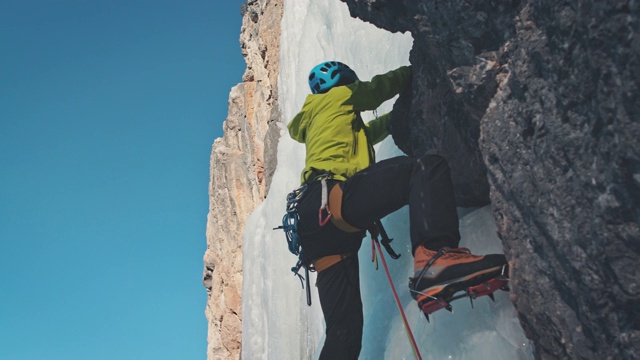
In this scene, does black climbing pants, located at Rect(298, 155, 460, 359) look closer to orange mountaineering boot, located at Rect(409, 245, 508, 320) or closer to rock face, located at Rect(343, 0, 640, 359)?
orange mountaineering boot, located at Rect(409, 245, 508, 320)

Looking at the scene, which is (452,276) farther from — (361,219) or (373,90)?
(373,90)

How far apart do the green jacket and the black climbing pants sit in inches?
7.8

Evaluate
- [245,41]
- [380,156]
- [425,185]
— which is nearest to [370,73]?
[380,156]

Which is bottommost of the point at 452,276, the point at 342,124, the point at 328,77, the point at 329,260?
the point at 452,276

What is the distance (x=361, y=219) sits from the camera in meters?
3.16

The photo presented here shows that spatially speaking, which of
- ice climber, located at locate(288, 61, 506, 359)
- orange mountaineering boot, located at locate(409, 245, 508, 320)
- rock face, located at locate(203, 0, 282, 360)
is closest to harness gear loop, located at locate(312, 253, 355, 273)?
ice climber, located at locate(288, 61, 506, 359)

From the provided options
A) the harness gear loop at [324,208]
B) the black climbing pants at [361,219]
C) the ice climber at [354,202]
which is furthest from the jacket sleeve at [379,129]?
the harness gear loop at [324,208]

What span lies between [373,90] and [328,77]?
36cm

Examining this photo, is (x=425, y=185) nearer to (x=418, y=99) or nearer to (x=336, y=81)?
(x=418, y=99)

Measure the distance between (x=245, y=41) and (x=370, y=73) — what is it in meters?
6.93

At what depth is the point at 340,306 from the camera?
3424mm

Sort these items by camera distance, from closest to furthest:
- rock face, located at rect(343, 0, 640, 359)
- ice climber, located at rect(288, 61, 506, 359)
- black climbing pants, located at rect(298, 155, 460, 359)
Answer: rock face, located at rect(343, 0, 640, 359)
ice climber, located at rect(288, 61, 506, 359)
black climbing pants, located at rect(298, 155, 460, 359)

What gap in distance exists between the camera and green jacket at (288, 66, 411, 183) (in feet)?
11.5

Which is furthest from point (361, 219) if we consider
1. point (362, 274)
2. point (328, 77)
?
point (362, 274)
